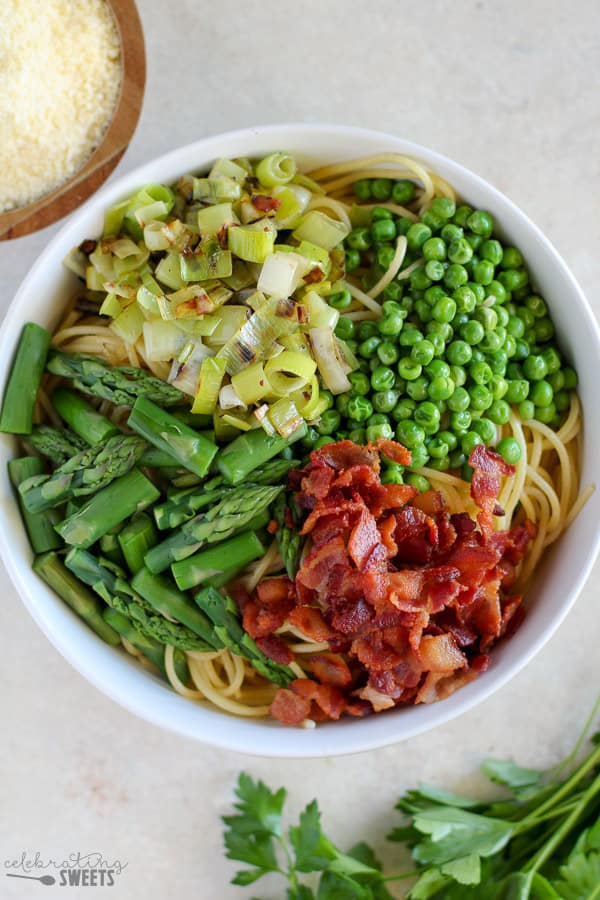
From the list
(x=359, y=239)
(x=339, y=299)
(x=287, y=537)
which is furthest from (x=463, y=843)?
(x=359, y=239)

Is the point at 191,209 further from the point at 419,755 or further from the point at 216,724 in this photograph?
the point at 419,755

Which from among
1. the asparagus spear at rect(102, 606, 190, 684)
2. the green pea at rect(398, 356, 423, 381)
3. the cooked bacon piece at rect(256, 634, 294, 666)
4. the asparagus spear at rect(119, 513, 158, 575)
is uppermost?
the green pea at rect(398, 356, 423, 381)

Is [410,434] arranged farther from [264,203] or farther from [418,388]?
[264,203]

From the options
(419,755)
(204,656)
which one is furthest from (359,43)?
(419,755)

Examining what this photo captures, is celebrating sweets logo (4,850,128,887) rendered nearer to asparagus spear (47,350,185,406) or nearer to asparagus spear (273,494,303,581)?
asparagus spear (273,494,303,581)

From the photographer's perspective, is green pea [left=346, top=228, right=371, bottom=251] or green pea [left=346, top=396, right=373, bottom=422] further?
green pea [left=346, top=228, right=371, bottom=251]

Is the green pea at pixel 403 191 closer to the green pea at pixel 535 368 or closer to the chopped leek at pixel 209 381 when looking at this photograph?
the green pea at pixel 535 368

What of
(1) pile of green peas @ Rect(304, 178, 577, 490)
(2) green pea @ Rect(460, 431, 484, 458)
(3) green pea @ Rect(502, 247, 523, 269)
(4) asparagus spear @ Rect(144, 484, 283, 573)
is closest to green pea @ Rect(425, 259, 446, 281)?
(1) pile of green peas @ Rect(304, 178, 577, 490)

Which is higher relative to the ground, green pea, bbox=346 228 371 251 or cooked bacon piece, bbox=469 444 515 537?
green pea, bbox=346 228 371 251
